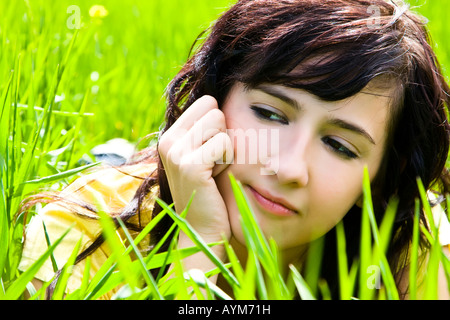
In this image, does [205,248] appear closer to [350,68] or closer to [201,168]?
[201,168]

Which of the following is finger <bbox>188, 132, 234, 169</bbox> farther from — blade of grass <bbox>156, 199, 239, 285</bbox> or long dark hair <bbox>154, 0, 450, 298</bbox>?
blade of grass <bbox>156, 199, 239, 285</bbox>

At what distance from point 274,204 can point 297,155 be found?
116mm

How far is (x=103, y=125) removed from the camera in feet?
7.75

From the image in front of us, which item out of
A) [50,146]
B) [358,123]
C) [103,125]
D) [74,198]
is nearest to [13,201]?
[74,198]

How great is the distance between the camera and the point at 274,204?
1.46 meters

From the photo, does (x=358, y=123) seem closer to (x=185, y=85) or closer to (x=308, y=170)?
(x=308, y=170)

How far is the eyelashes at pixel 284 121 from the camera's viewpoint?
4.91 feet

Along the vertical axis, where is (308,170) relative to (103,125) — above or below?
below

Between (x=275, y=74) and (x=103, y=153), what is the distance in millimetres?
763

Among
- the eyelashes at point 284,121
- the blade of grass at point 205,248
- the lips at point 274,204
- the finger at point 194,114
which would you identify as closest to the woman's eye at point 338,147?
the eyelashes at point 284,121

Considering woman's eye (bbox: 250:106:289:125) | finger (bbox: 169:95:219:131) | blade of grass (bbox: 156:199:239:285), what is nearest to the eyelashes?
woman's eye (bbox: 250:106:289:125)

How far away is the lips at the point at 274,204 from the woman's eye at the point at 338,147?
16 cm

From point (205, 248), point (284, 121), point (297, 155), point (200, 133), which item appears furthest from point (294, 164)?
point (205, 248)
